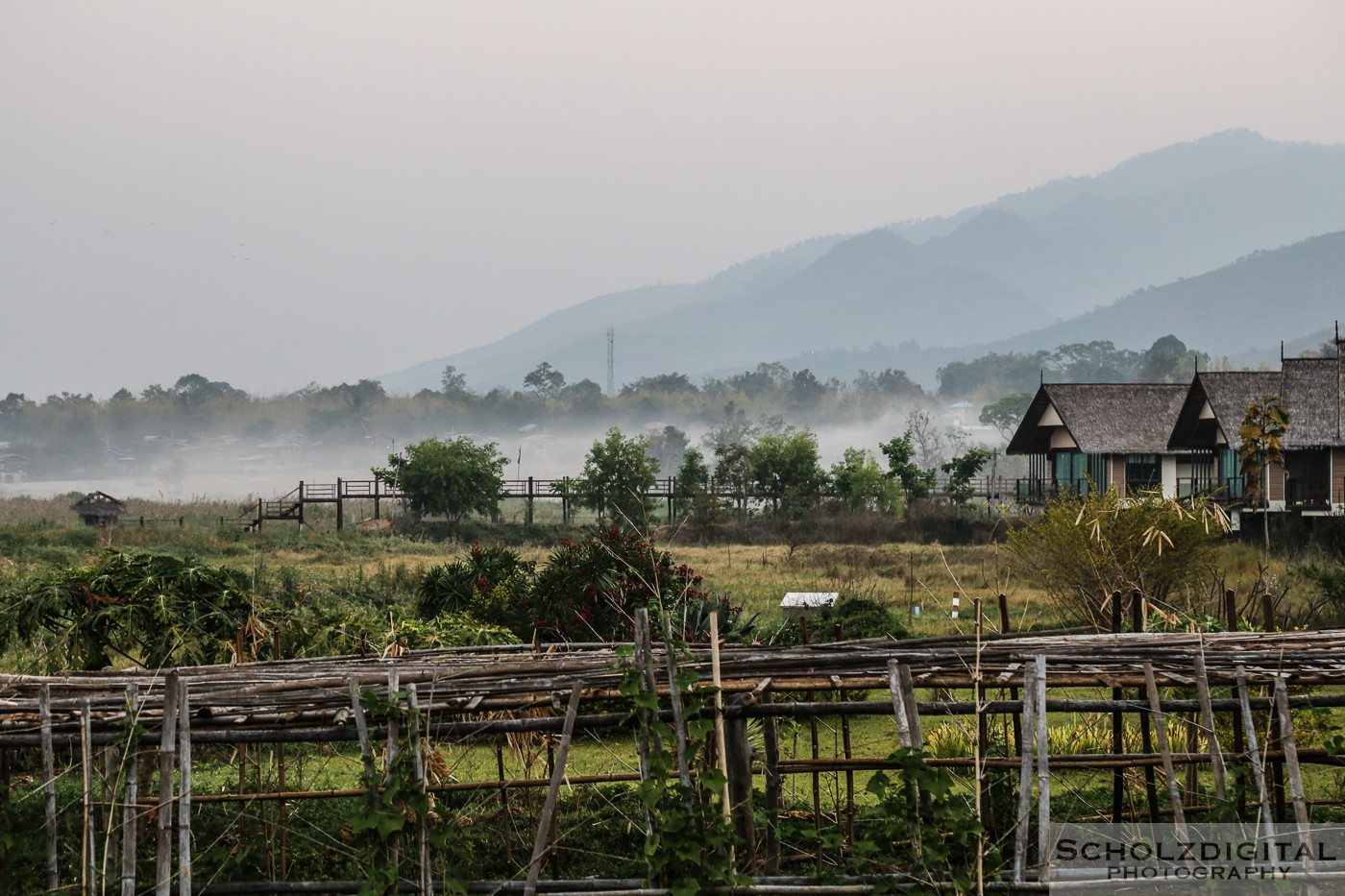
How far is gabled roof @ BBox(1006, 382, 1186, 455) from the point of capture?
34.6m

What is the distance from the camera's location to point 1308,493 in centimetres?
2873

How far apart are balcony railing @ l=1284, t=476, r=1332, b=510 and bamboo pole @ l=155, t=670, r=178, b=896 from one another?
28.4 metres

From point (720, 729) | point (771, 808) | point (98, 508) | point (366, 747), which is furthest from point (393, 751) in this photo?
point (98, 508)

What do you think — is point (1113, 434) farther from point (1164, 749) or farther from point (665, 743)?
point (665, 743)

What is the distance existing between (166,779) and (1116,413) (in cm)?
3464

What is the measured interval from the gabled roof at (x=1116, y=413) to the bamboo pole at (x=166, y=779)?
3253 cm

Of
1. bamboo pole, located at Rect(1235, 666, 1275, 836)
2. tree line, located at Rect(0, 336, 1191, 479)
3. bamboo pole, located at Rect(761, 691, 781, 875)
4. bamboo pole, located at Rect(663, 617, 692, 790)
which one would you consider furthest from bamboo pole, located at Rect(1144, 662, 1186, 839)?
tree line, located at Rect(0, 336, 1191, 479)

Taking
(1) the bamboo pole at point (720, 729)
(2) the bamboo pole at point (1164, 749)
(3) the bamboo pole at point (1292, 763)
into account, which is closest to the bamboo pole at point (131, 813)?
(1) the bamboo pole at point (720, 729)

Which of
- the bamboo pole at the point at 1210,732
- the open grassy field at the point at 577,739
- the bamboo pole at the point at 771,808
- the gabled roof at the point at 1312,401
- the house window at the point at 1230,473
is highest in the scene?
the gabled roof at the point at 1312,401

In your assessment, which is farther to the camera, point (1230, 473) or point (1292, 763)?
point (1230, 473)

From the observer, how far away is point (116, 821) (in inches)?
224

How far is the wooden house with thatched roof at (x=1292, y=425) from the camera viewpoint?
91.8 feet

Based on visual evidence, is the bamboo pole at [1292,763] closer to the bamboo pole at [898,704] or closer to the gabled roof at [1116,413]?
the bamboo pole at [898,704]

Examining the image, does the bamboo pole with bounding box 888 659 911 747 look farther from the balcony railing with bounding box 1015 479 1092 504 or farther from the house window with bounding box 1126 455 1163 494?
the house window with bounding box 1126 455 1163 494
